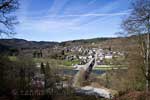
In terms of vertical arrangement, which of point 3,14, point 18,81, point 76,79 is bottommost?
point 76,79

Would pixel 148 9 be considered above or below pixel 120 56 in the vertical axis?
above

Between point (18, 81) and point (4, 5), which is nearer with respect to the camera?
point (4, 5)

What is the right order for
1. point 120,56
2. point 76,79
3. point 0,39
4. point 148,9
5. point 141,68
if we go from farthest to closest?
point 76,79 < point 120,56 < point 141,68 < point 148,9 < point 0,39

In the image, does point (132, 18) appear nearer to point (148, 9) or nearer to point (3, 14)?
point (148, 9)

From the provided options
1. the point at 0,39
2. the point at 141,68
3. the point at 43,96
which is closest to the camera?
the point at 0,39

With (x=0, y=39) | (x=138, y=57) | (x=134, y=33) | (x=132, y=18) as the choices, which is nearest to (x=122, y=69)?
(x=138, y=57)

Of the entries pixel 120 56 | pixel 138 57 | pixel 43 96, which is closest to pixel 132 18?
pixel 138 57

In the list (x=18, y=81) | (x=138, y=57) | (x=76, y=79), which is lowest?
(x=76, y=79)

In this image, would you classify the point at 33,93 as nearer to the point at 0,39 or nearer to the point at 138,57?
the point at 0,39

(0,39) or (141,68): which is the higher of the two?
(0,39)
